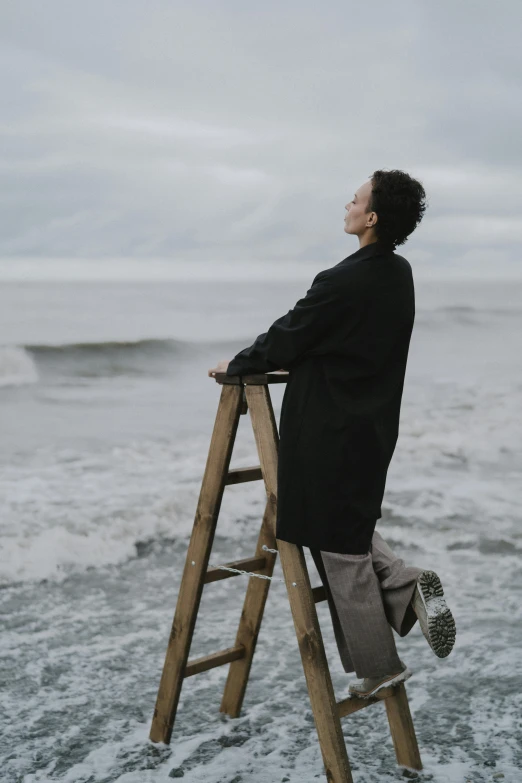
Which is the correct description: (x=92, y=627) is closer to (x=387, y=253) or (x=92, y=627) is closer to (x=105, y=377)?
(x=387, y=253)

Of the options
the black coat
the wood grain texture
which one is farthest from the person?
the wood grain texture

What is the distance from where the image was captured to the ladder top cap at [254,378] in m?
2.84

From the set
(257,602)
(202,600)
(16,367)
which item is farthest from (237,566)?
(16,367)

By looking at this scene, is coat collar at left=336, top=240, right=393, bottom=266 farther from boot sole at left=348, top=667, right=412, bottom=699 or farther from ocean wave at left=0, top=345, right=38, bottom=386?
ocean wave at left=0, top=345, right=38, bottom=386

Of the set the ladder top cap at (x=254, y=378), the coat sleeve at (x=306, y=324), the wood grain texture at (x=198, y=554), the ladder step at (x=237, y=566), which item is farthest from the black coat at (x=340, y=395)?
the ladder step at (x=237, y=566)

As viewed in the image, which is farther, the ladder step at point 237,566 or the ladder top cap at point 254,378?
the ladder step at point 237,566

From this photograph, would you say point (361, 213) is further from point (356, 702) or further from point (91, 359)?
point (91, 359)

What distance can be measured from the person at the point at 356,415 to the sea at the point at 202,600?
761 mm

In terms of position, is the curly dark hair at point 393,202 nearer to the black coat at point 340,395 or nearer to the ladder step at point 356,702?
the black coat at point 340,395

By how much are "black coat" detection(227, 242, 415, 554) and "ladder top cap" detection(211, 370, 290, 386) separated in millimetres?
151

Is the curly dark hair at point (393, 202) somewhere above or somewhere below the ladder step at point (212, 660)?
above

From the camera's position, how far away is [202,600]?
5.04m

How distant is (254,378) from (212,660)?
1159 mm

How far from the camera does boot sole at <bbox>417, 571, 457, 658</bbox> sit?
255cm
